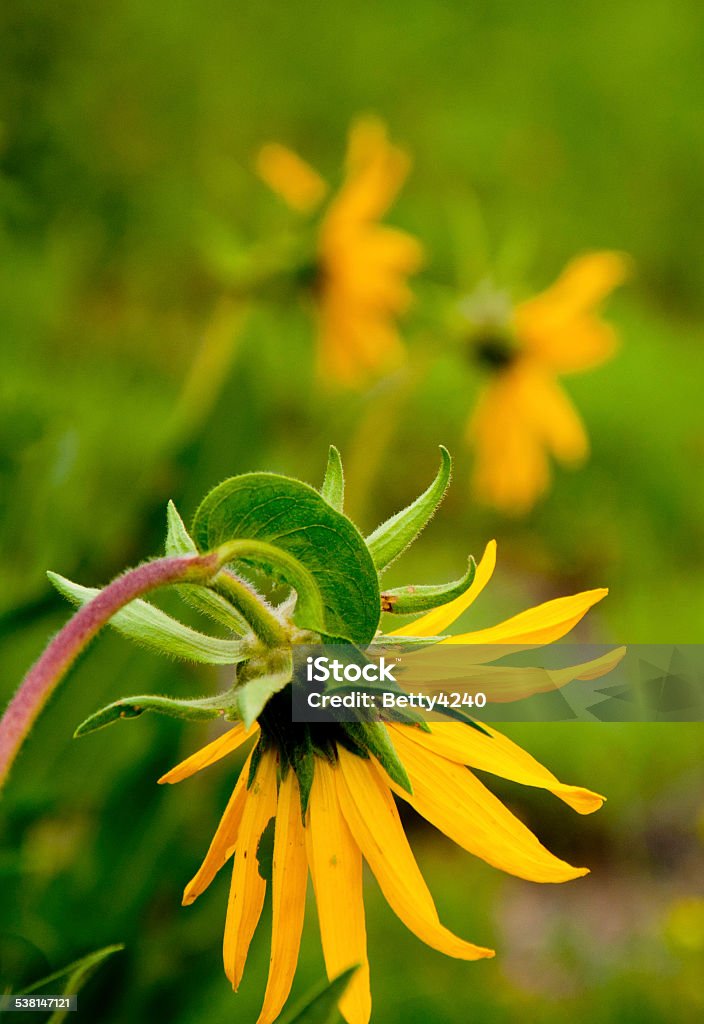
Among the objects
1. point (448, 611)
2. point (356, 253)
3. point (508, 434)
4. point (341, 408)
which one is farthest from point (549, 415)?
point (341, 408)

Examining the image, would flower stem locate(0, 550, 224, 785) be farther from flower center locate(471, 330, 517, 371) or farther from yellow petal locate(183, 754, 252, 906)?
flower center locate(471, 330, 517, 371)

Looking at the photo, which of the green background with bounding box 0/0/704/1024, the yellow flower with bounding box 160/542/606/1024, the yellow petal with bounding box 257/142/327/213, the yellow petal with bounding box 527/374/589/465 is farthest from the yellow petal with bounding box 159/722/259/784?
the yellow petal with bounding box 527/374/589/465

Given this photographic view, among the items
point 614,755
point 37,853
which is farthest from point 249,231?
point 37,853

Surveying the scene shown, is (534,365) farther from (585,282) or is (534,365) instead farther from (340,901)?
(340,901)

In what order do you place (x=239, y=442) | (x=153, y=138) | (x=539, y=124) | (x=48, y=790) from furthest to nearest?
(x=539, y=124) < (x=153, y=138) < (x=239, y=442) < (x=48, y=790)

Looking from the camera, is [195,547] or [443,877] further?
[443,877]

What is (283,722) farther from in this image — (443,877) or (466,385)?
(466,385)
